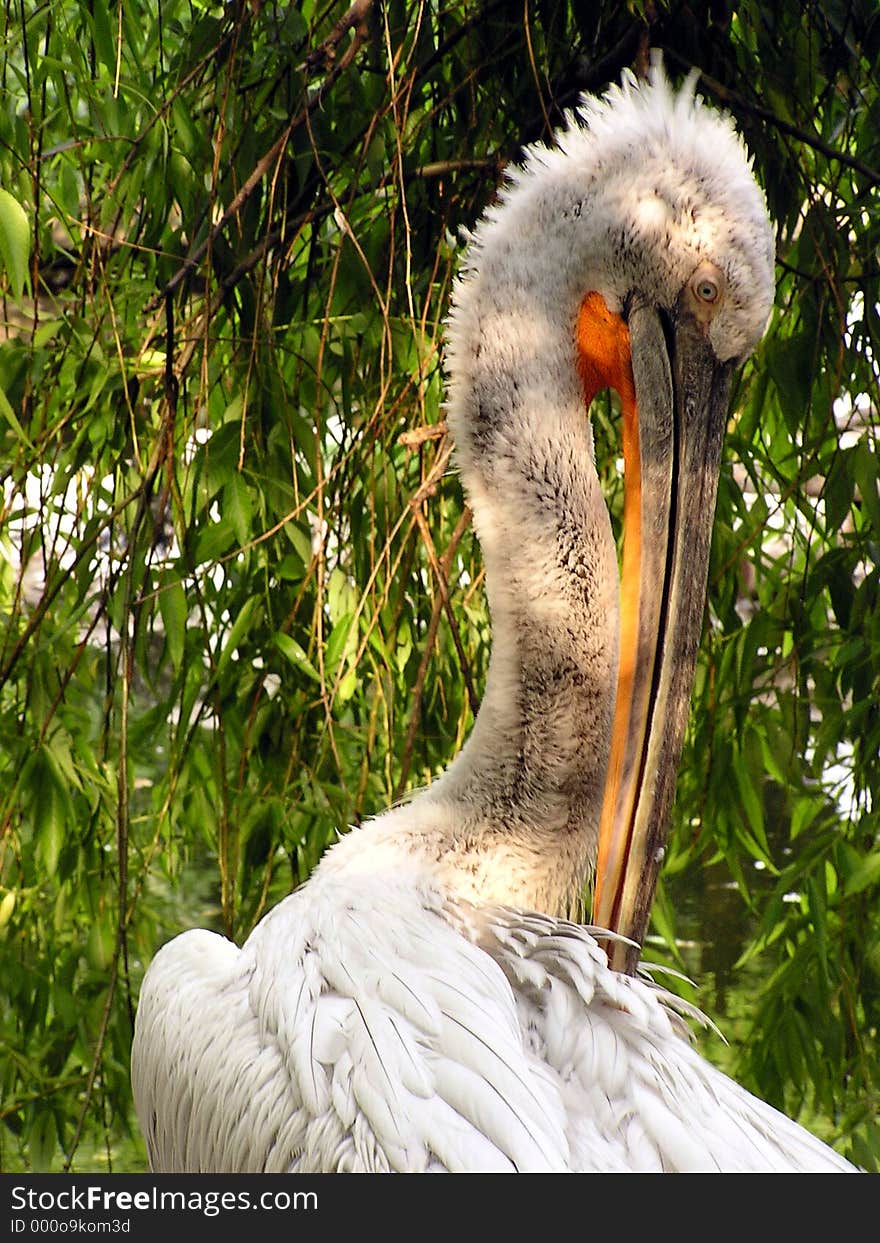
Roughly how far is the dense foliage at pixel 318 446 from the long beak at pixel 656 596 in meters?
0.26

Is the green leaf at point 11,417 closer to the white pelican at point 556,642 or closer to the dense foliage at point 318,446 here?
the dense foliage at point 318,446

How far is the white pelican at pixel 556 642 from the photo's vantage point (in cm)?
151

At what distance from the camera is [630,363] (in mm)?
1711

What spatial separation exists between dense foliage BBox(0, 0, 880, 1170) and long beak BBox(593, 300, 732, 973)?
0.86 ft

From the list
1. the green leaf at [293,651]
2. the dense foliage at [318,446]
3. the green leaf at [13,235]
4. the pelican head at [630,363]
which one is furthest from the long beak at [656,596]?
the green leaf at [13,235]

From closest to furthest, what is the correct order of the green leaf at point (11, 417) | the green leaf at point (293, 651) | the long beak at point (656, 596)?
the long beak at point (656, 596), the green leaf at point (11, 417), the green leaf at point (293, 651)

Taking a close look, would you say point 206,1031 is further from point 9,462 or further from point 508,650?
point 9,462

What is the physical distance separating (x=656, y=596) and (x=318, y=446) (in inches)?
19.1

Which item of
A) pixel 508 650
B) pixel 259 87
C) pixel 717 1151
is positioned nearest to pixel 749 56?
pixel 259 87

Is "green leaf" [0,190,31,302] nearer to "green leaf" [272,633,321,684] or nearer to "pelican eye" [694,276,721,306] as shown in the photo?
"green leaf" [272,633,321,684]

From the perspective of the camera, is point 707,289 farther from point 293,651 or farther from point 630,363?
point 293,651

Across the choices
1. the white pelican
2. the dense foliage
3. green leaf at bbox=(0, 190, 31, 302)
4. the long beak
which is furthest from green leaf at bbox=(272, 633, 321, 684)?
green leaf at bbox=(0, 190, 31, 302)

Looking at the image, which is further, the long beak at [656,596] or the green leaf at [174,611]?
the green leaf at [174,611]

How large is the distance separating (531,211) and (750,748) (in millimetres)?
806
